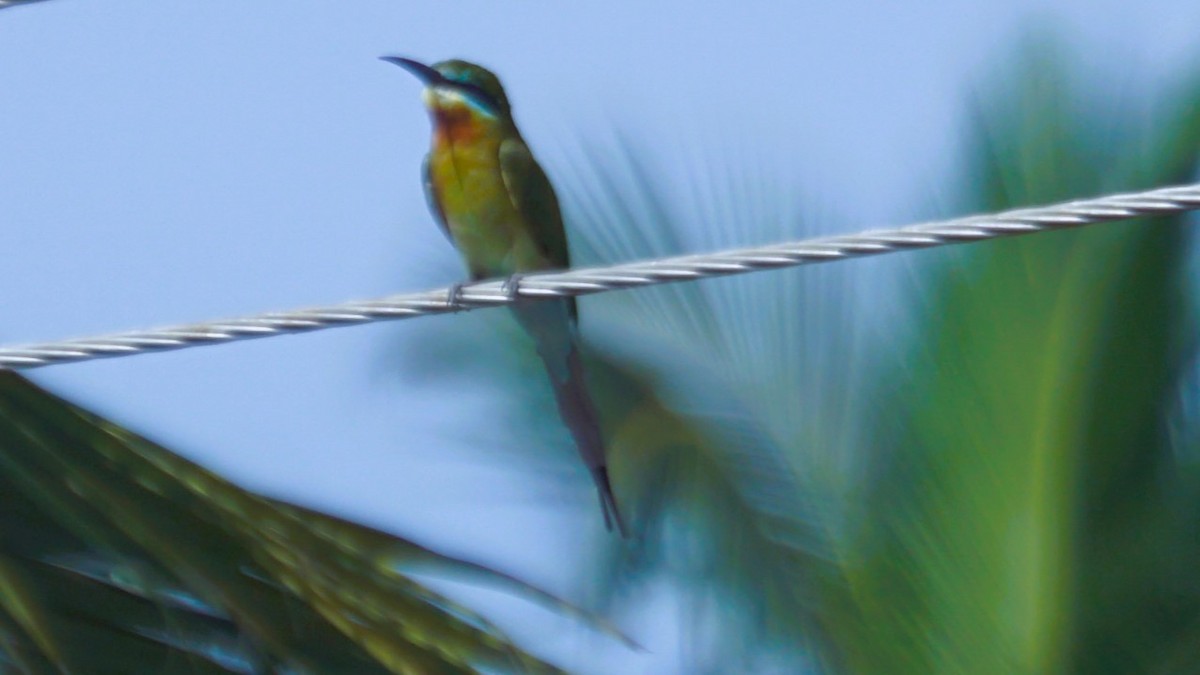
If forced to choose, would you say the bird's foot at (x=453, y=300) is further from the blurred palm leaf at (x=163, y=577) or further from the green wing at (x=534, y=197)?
the green wing at (x=534, y=197)

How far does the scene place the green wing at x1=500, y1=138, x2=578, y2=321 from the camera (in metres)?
3.63

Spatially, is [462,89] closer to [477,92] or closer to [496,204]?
[477,92]

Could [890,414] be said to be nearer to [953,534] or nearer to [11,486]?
[953,534]

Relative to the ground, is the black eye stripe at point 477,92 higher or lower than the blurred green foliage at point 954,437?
higher

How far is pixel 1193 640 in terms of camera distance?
3.65m

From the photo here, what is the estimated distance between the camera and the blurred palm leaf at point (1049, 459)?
3.64 metres

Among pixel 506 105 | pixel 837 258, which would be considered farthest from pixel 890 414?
pixel 837 258

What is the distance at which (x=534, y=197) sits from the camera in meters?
3.66

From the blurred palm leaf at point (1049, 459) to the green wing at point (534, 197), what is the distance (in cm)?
78

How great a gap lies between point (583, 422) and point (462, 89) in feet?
2.53

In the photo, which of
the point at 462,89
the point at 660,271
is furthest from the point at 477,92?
the point at 660,271

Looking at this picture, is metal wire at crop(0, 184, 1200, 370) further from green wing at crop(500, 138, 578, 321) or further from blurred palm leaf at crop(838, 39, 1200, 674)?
blurred palm leaf at crop(838, 39, 1200, 674)

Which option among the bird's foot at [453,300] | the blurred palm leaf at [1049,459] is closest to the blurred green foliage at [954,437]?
the blurred palm leaf at [1049,459]

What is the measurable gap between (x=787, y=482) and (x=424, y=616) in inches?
84.8
